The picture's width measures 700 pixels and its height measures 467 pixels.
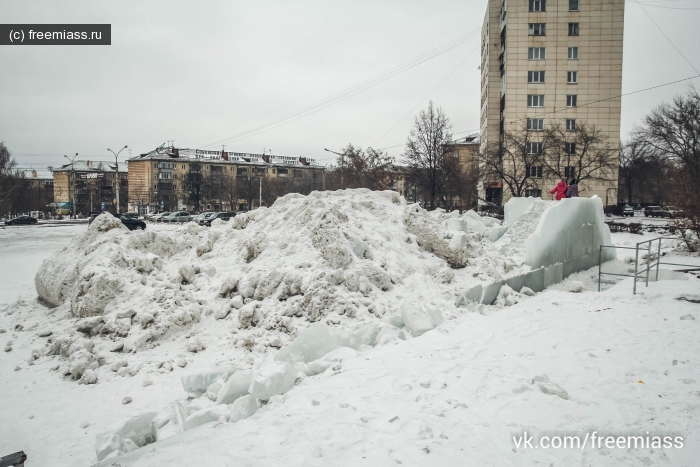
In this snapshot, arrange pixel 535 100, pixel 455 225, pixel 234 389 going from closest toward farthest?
1. pixel 234 389
2. pixel 455 225
3. pixel 535 100

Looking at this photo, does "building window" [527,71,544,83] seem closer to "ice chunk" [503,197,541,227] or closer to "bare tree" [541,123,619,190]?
"bare tree" [541,123,619,190]

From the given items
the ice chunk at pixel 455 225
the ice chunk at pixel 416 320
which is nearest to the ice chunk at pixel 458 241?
the ice chunk at pixel 455 225

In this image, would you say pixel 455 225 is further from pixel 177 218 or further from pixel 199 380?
pixel 177 218

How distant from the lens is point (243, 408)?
13.6 feet

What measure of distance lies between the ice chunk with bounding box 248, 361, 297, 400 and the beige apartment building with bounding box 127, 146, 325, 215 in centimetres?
4852

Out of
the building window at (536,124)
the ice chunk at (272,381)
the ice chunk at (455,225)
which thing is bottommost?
the ice chunk at (272,381)

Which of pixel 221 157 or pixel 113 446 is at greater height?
pixel 221 157

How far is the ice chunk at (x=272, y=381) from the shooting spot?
443 centimetres

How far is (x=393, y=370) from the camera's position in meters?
4.93

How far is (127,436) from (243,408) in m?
1.22

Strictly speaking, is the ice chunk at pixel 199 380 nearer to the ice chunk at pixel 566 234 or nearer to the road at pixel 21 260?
the road at pixel 21 260

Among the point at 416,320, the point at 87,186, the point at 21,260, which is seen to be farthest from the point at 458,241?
the point at 87,186

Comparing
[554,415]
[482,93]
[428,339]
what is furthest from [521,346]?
[482,93]

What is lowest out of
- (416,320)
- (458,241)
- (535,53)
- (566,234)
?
(416,320)
